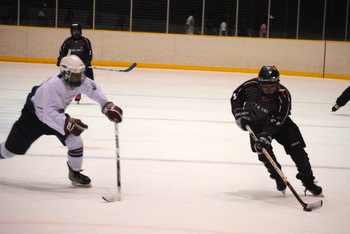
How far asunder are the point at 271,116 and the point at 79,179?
54.7 inches

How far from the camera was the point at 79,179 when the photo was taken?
4062mm

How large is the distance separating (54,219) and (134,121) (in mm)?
3864

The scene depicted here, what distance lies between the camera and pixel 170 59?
15344 mm

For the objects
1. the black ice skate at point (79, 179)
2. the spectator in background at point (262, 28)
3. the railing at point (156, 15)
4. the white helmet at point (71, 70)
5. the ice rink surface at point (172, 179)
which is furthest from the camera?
the railing at point (156, 15)

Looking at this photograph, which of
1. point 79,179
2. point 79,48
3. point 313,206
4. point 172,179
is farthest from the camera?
point 79,48

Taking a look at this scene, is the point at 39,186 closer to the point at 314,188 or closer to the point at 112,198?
the point at 112,198

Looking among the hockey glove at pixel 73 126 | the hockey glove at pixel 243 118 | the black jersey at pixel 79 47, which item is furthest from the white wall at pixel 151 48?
the hockey glove at pixel 73 126

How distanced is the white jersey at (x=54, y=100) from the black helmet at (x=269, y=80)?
3.91ft

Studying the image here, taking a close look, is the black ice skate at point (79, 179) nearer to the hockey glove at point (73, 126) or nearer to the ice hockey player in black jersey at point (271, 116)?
the hockey glove at point (73, 126)

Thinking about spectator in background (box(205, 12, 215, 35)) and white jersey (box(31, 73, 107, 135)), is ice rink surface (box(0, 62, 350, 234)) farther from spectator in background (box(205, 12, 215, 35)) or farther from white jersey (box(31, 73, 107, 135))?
spectator in background (box(205, 12, 215, 35))

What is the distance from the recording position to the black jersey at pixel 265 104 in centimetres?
387

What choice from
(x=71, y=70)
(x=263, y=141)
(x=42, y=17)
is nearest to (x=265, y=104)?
(x=263, y=141)

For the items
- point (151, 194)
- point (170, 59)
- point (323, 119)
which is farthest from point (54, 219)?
point (170, 59)

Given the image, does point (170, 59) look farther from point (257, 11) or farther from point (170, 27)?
point (257, 11)
